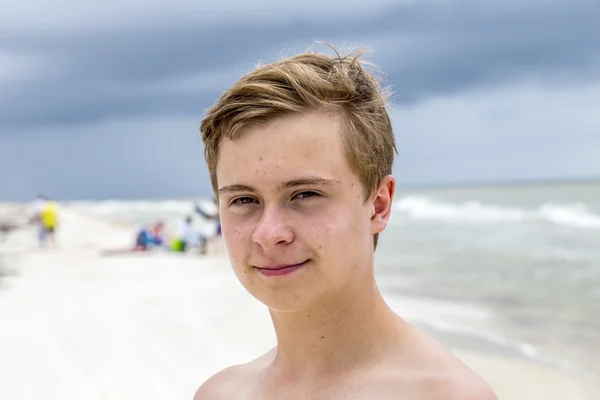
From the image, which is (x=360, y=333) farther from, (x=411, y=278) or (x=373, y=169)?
(x=411, y=278)

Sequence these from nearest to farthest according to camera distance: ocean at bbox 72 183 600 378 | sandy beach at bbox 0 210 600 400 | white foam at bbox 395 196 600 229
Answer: sandy beach at bbox 0 210 600 400 < ocean at bbox 72 183 600 378 < white foam at bbox 395 196 600 229

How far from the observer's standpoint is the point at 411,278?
13305mm

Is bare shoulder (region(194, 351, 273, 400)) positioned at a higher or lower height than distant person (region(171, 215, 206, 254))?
lower

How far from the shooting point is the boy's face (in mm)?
1741

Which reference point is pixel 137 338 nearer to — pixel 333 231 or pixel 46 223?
pixel 333 231

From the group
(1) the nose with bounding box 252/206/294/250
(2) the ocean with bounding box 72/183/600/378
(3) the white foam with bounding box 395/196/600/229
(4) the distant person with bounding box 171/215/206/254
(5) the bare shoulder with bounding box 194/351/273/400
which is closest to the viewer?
(1) the nose with bounding box 252/206/294/250

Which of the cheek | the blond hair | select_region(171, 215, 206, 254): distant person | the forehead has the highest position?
select_region(171, 215, 206, 254): distant person

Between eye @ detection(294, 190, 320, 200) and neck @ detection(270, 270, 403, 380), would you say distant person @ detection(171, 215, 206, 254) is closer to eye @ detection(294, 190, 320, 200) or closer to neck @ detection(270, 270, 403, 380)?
neck @ detection(270, 270, 403, 380)

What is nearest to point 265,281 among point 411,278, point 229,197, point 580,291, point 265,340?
point 229,197

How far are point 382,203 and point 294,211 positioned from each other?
1.06ft

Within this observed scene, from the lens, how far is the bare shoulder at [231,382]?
2311 millimetres

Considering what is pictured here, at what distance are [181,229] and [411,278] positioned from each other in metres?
7.35

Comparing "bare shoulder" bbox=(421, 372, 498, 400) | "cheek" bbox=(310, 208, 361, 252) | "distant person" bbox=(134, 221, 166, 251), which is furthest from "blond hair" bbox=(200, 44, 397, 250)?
"distant person" bbox=(134, 221, 166, 251)

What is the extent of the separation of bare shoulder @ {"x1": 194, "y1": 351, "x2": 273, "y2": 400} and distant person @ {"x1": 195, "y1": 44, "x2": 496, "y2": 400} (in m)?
0.30
